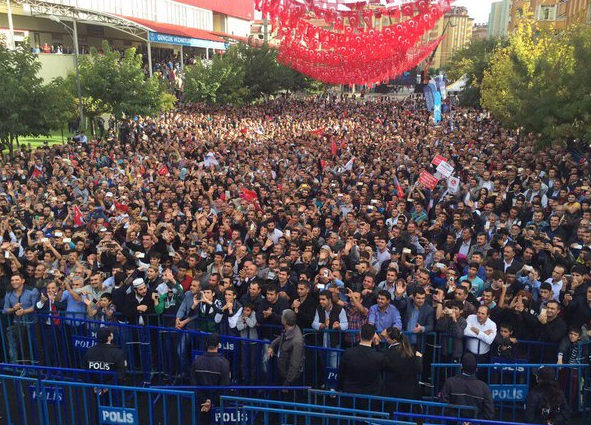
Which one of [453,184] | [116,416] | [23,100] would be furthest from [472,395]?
[23,100]

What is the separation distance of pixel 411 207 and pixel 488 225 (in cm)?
264

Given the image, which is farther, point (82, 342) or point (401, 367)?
point (82, 342)

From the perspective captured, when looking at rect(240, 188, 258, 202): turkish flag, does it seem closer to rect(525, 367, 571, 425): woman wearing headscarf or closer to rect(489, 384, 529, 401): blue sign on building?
rect(489, 384, 529, 401): blue sign on building

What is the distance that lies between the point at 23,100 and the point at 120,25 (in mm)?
20139

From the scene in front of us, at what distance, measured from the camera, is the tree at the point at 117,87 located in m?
27.1

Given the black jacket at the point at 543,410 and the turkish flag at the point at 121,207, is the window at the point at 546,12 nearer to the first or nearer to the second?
the turkish flag at the point at 121,207

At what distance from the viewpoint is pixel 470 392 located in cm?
523

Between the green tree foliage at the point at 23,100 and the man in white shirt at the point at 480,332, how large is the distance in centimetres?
1950

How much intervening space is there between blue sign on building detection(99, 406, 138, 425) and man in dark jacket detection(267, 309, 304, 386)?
1630mm

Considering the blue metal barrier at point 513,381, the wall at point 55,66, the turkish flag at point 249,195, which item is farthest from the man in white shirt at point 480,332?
the wall at point 55,66

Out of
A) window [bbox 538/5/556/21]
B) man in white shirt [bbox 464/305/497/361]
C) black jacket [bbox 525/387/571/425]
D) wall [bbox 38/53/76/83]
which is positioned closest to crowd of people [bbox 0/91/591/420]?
man in white shirt [bbox 464/305/497/361]

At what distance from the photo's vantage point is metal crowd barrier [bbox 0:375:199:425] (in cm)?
537

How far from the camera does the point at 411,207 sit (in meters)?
12.7

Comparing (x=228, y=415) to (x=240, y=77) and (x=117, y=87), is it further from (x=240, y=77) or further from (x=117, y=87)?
(x=240, y=77)
